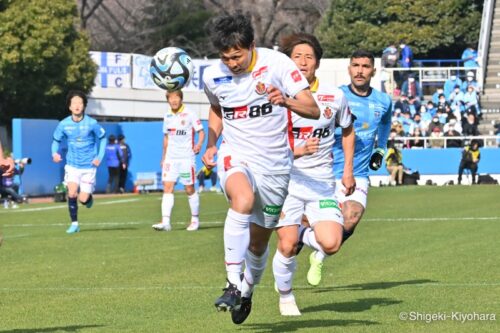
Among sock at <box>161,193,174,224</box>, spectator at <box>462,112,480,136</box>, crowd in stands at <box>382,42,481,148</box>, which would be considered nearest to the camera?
sock at <box>161,193,174,224</box>

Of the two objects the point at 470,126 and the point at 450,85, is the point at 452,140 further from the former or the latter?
the point at 450,85

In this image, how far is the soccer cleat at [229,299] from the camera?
7.77 meters

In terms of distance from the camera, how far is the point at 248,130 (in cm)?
840

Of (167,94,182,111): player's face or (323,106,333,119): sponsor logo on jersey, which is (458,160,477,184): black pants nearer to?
(167,94,182,111): player's face

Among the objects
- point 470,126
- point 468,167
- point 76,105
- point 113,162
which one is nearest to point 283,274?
point 76,105

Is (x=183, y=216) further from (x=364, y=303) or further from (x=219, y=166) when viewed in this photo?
(x=219, y=166)

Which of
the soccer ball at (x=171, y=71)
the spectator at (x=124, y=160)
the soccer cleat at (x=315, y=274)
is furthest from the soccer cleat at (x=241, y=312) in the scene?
the spectator at (x=124, y=160)

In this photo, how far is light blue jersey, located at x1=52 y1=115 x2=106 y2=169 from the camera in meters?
19.2

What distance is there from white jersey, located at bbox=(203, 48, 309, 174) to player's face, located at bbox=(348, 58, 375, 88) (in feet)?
10.3

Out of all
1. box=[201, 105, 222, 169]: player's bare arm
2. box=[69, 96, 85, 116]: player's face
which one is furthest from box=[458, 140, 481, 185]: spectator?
box=[201, 105, 222, 169]: player's bare arm

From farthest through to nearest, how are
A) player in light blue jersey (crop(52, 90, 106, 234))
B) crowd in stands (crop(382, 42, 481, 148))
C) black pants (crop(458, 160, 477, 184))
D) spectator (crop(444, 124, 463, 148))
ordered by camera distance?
crowd in stands (crop(382, 42, 481, 148))
spectator (crop(444, 124, 463, 148))
black pants (crop(458, 160, 477, 184))
player in light blue jersey (crop(52, 90, 106, 234))

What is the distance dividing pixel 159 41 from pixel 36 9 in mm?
20687

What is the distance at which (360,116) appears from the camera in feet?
37.8

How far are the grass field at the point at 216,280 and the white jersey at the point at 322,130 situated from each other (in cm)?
117
